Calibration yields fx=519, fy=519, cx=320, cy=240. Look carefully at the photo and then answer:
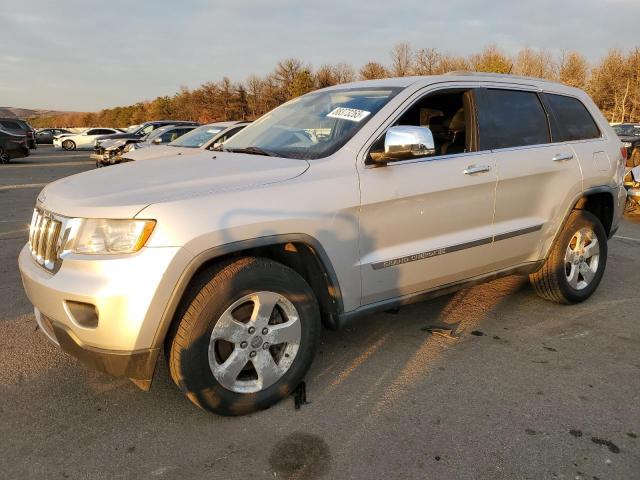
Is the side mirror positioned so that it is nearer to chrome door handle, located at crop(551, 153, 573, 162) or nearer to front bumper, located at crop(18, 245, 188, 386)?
front bumper, located at crop(18, 245, 188, 386)

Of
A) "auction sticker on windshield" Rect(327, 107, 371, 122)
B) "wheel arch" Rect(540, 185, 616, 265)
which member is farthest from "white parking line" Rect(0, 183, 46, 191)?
"wheel arch" Rect(540, 185, 616, 265)

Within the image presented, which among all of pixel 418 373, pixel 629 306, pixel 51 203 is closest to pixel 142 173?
pixel 51 203

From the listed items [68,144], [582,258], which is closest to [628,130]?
[582,258]

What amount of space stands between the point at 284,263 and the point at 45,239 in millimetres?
1274

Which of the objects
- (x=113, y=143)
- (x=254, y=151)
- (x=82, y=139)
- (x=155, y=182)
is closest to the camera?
(x=155, y=182)

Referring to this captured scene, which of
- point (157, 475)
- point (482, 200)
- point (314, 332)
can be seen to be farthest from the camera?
point (482, 200)

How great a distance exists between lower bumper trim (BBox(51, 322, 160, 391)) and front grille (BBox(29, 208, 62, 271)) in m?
0.34

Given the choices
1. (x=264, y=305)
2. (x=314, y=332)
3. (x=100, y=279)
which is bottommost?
(x=314, y=332)

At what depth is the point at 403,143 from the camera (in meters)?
2.96

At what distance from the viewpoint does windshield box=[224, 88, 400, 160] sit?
3178 mm

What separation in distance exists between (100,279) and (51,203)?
0.67 meters

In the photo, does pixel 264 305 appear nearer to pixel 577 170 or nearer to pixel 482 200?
pixel 482 200

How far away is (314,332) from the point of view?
9.54ft

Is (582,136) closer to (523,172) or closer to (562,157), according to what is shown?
(562,157)
